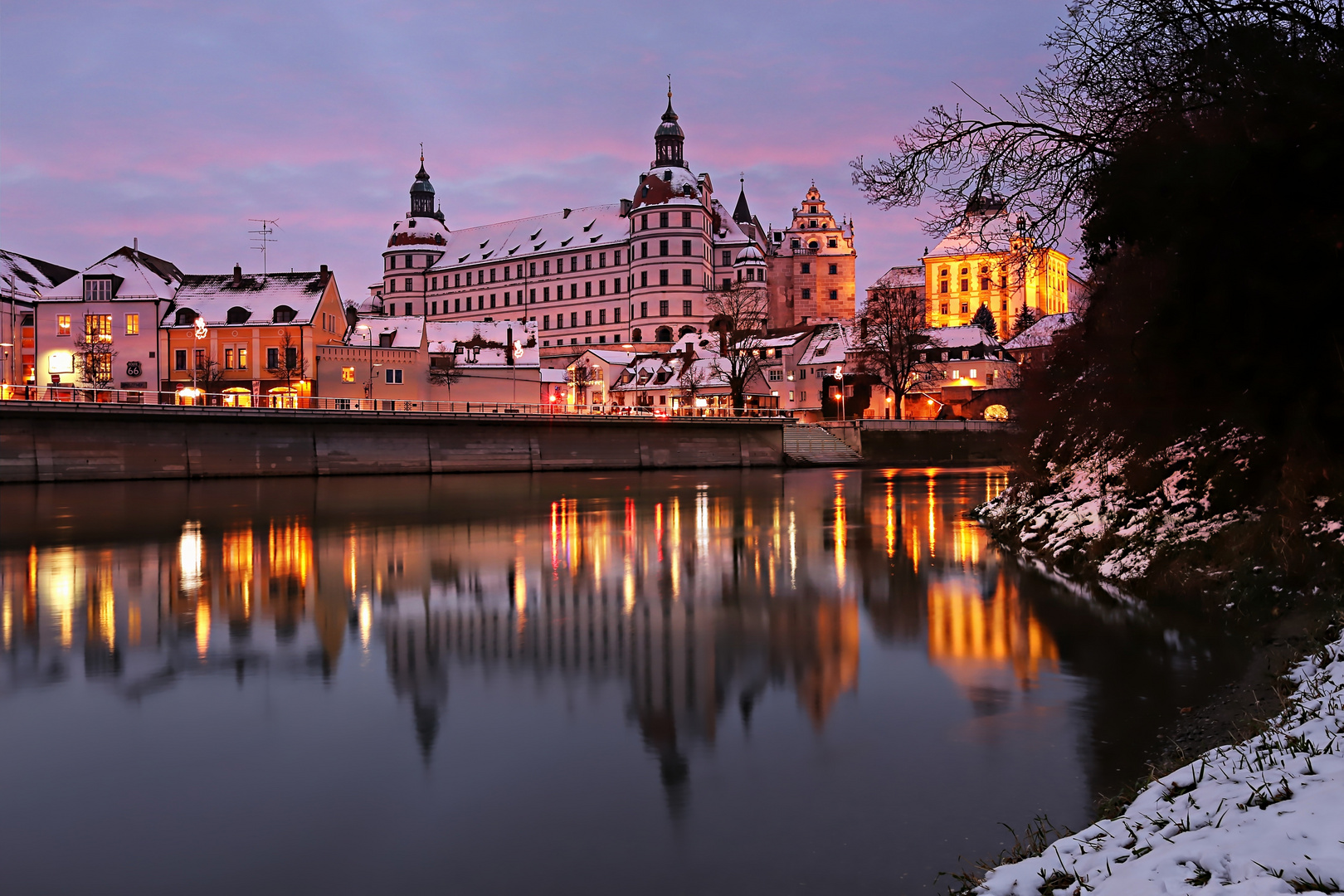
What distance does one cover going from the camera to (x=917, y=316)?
9462 cm

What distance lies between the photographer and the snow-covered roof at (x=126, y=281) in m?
86.5

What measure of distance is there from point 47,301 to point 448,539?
3003 inches

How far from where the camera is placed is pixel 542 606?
52.8 feet

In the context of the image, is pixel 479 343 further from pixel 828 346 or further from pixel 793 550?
pixel 793 550

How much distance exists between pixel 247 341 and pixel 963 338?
233 feet

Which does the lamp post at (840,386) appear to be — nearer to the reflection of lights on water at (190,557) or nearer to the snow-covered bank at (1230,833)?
the reflection of lights on water at (190,557)

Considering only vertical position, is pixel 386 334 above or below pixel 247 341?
above

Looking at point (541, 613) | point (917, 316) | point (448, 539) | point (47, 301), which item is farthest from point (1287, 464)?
point (47, 301)

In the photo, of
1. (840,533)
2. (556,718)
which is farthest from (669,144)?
(556,718)

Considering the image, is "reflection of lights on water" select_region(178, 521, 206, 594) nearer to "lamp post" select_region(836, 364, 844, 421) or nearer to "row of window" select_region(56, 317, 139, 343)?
"lamp post" select_region(836, 364, 844, 421)

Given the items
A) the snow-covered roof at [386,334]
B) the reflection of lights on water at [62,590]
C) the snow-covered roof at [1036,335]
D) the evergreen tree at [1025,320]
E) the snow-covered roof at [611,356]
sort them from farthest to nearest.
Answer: the evergreen tree at [1025,320] < the snow-covered roof at [611,356] < the snow-covered roof at [1036,335] < the snow-covered roof at [386,334] < the reflection of lights on water at [62,590]

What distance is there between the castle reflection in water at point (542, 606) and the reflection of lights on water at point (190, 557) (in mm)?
112

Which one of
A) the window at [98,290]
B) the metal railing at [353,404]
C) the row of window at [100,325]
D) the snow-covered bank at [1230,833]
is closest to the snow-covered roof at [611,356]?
the metal railing at [353,404]

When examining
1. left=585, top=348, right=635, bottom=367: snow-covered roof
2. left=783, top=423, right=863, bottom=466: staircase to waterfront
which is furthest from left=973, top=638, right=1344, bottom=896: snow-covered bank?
left=585, top=348, right=635, bottom=367: snow-covered roof
